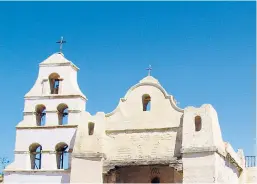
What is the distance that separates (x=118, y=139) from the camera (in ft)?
69.3

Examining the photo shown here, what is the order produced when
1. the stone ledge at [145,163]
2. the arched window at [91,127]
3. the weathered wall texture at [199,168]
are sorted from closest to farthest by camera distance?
the weathered wall texture at [199,168]
the stone ledge at [145,163]
the arched window at [91,127]

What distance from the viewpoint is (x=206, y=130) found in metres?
19.6

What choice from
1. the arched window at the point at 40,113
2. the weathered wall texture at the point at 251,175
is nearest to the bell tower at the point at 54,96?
the arched window at the point at 40,113

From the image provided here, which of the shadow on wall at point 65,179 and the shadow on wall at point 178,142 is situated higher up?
the shadow on wall at point 178,142

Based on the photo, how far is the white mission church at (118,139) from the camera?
19.7 meters

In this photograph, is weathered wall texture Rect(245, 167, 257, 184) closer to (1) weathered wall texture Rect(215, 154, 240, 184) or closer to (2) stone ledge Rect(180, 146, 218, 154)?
(1) weathered wall texture Rect(215, 154, 240, 184)

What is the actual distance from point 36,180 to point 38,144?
161 cm

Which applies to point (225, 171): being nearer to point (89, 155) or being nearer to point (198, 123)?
point (198, 123)

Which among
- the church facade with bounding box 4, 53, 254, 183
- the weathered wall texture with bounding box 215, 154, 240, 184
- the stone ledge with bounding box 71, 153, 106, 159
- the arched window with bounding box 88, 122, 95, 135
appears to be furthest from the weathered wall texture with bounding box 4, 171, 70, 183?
the weathered wall texture with bounding box 215, 154, 240, 184

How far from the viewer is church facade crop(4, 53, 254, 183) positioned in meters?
19.7

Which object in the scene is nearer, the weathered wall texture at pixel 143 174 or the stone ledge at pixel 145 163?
the stone ledge at pixel 145 163

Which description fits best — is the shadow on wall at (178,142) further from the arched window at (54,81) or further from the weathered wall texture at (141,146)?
the arched window at (54,81)

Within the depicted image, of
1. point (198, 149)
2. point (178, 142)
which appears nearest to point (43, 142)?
point (178, 142)

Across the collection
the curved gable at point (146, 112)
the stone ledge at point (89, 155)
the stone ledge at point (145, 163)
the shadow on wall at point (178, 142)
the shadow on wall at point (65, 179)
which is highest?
the curved gable at point (146, 112)
